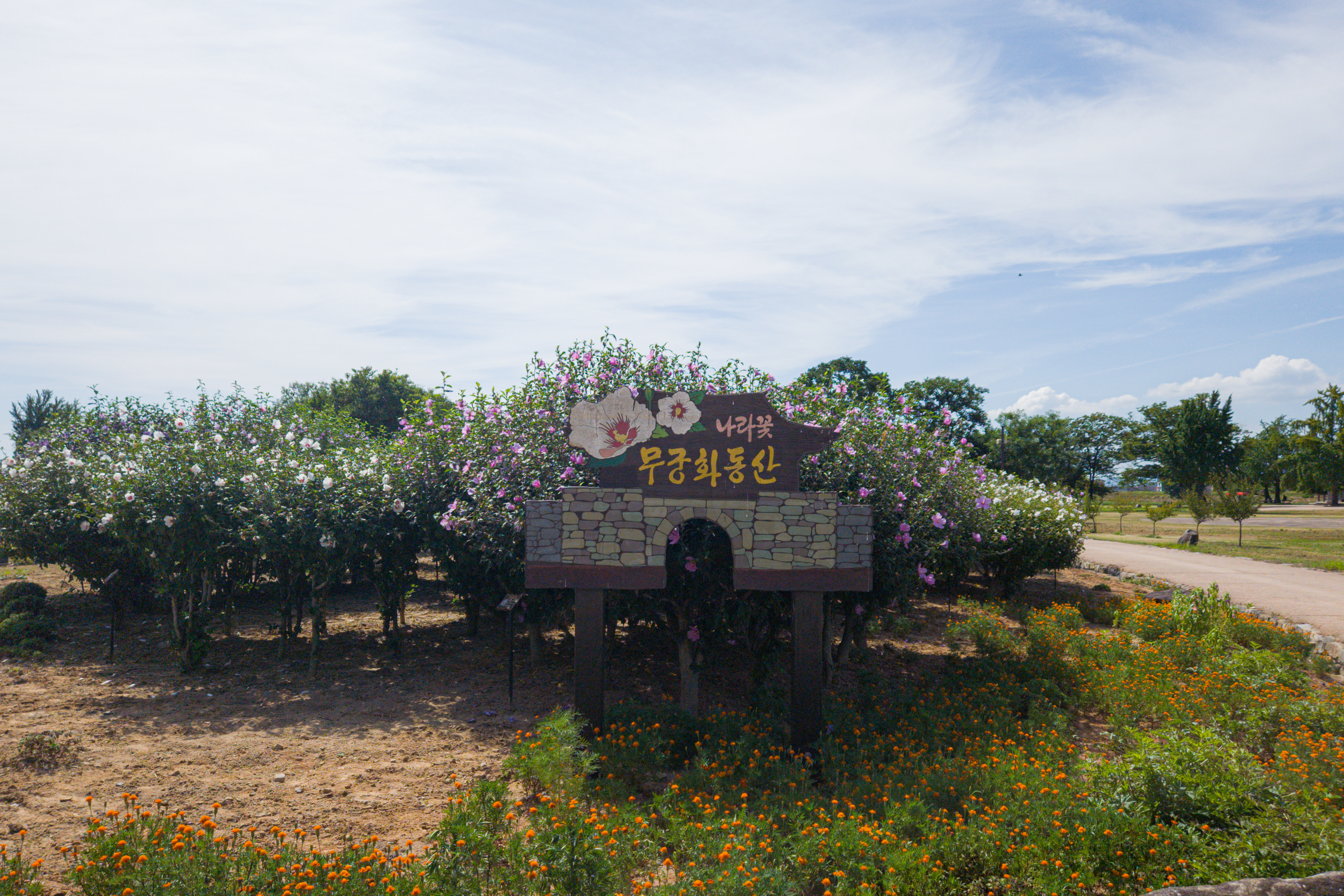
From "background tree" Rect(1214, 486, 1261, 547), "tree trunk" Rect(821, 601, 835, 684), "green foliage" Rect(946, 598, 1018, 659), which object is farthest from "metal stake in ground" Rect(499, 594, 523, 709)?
"background tree" Rect(1214, 486, 1261, 547)

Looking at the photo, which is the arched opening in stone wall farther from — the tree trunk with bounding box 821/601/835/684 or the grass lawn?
the grass lawn

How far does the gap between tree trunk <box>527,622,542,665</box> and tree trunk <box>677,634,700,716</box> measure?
2.56 metres

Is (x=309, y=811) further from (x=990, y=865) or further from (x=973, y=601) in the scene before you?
(x=973, y=601)

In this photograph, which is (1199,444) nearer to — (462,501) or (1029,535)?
(1029,535)

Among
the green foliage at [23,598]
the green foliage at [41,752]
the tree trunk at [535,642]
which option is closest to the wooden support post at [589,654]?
the tree trunk at [535,642]

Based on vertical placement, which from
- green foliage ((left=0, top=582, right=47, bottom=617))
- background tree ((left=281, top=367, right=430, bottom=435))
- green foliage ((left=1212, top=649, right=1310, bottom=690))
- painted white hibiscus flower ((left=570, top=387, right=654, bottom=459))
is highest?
background tree ((left=281, top=367, right=430, bottom=435))

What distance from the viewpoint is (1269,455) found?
5459 cm

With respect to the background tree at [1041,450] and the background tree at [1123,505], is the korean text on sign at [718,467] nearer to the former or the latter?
the background tree at [1123,505]

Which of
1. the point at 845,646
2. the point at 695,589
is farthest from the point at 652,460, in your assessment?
the point at 845,646

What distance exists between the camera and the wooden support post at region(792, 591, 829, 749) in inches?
292

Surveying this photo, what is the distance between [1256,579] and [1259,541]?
13808 mm

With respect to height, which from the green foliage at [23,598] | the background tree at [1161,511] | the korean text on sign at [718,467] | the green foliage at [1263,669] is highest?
the korean text on sign at [718,467]

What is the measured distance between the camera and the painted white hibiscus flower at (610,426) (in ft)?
24.8

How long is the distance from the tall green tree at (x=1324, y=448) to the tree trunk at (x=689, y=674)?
3709 centimetres
